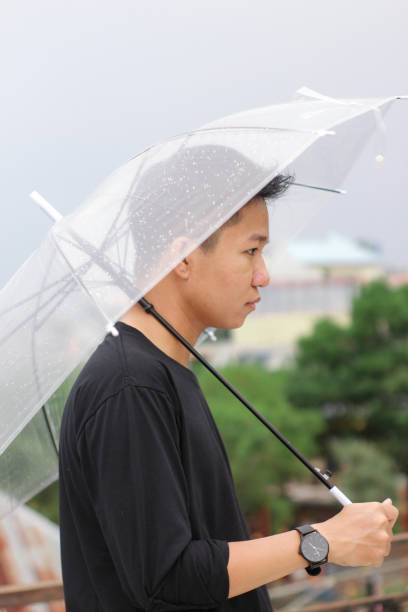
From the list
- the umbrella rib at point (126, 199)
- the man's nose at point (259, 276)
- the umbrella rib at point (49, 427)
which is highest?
the umbrella rib at point (126, 199)

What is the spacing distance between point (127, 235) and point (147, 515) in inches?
16.2

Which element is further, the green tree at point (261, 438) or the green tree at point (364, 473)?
the green tree at point (364, 473)

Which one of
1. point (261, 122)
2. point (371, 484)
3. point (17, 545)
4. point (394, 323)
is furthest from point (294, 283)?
point (261, 122)

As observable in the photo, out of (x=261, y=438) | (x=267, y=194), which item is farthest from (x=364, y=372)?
(x=267, y=194)

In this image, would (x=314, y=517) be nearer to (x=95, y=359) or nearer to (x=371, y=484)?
(x=371, y=484)

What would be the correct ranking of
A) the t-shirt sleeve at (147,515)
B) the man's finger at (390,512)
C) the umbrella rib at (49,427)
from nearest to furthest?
the t-shirt sleeve at (147,515) < the man's finger at (390,512) < the umbrella rib at (49,427)

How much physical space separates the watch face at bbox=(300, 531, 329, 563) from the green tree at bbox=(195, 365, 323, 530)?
2400cm

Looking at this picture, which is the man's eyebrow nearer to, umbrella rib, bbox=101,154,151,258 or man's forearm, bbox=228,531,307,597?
umbrella rib, bbox=101,154,151,258

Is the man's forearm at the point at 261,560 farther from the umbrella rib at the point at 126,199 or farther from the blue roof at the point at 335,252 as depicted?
the blue roof at the point at 335,252

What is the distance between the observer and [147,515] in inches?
42.3

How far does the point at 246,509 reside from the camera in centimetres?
2727

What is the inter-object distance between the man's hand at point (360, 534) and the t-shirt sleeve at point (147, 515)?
162mm

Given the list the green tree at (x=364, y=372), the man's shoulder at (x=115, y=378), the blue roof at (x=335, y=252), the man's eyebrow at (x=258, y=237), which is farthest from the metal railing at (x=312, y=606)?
the blue roof at (x=335, y=252)

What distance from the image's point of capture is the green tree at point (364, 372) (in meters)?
31.0
